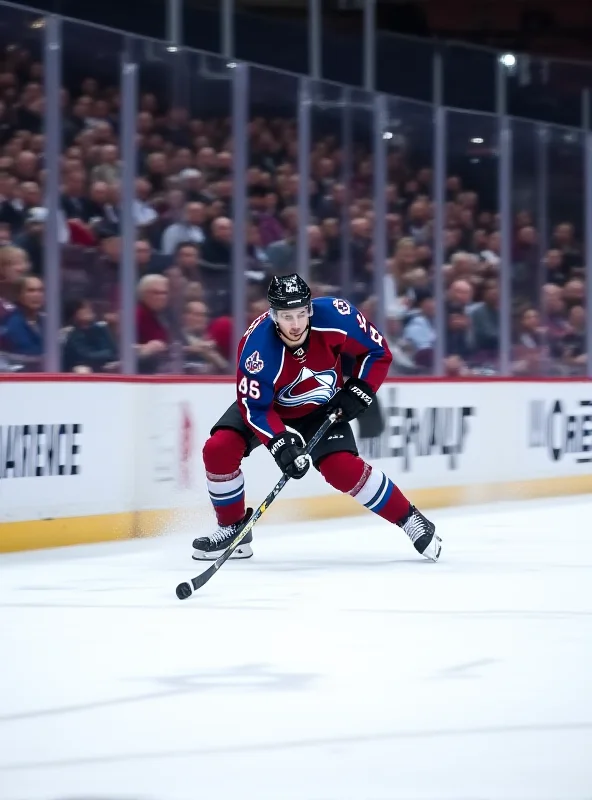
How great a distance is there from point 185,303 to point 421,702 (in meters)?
3.90

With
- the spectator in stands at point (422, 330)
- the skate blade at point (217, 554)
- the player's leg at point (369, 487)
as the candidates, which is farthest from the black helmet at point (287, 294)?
the spectator in stands at point (422, 330)

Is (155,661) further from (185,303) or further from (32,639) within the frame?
(185,303)

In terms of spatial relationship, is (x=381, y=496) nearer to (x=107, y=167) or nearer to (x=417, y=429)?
(x=107, y=167)

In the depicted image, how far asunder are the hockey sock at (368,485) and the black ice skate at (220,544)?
0.39 metres

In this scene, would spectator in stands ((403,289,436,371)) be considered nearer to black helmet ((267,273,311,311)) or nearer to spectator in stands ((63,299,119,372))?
spectator in stands ((63,299,119,372))

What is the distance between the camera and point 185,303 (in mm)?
6699

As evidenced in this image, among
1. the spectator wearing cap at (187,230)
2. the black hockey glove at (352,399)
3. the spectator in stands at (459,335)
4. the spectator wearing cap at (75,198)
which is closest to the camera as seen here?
the black hockey glove at (352,399)

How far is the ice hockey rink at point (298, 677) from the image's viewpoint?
2422 millimetres

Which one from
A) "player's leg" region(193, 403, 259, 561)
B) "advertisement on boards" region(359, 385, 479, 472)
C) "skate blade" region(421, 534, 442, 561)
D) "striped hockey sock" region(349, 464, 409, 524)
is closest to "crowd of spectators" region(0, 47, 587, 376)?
"advertisement on boards" region(359, 385, 479, 472)

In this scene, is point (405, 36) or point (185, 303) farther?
point (405, 36)

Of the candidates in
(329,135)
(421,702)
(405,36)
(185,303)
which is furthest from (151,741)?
(405,36)

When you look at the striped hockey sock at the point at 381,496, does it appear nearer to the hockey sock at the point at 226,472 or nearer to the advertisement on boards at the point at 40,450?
the hockey sock at the point at 226,472

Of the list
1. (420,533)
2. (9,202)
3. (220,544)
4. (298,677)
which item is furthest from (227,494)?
(298,677)

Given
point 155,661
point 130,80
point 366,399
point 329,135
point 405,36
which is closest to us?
point 155,661
